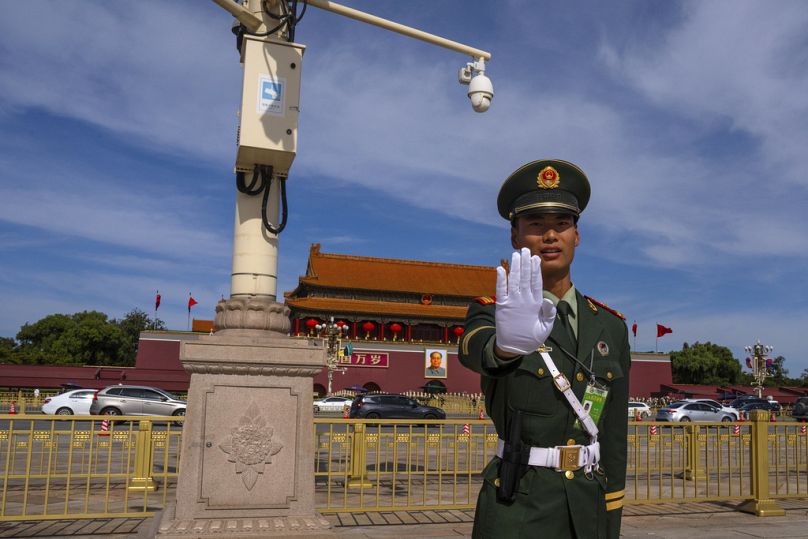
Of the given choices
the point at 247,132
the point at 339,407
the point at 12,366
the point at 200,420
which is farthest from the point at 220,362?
the point at 12,366

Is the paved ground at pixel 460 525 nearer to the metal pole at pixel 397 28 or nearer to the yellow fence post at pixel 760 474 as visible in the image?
the yellow fence post at pixel 760 474

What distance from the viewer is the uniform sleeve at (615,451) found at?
2385 millimetres

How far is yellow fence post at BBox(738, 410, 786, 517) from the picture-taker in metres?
7.37

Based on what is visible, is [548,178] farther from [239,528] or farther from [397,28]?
[397,28]

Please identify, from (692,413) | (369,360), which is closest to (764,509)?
(692,413)

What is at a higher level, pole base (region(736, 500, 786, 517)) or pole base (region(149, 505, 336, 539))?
pole base (region(149, 505, 336, 539))

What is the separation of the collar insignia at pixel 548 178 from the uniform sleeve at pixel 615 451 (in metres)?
0.70

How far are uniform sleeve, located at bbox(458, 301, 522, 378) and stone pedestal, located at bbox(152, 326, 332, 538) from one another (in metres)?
2.54

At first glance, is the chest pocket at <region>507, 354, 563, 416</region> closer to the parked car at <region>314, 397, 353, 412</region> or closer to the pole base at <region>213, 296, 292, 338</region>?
the pole base at <region>213, 296, 292, 338</region>

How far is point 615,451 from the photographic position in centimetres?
244

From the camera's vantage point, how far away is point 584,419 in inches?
88.4

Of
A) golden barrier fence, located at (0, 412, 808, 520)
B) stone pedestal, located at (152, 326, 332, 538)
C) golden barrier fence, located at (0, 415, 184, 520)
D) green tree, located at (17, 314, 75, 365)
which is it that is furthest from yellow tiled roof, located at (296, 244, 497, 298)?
stone pedestal, located at (152, 326, 332, 538)

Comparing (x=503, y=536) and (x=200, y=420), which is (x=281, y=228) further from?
(x=503, y=536)

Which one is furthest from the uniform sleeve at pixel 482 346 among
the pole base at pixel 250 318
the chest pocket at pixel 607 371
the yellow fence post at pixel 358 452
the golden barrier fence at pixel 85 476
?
the yellow fence post at pixel 358 452
